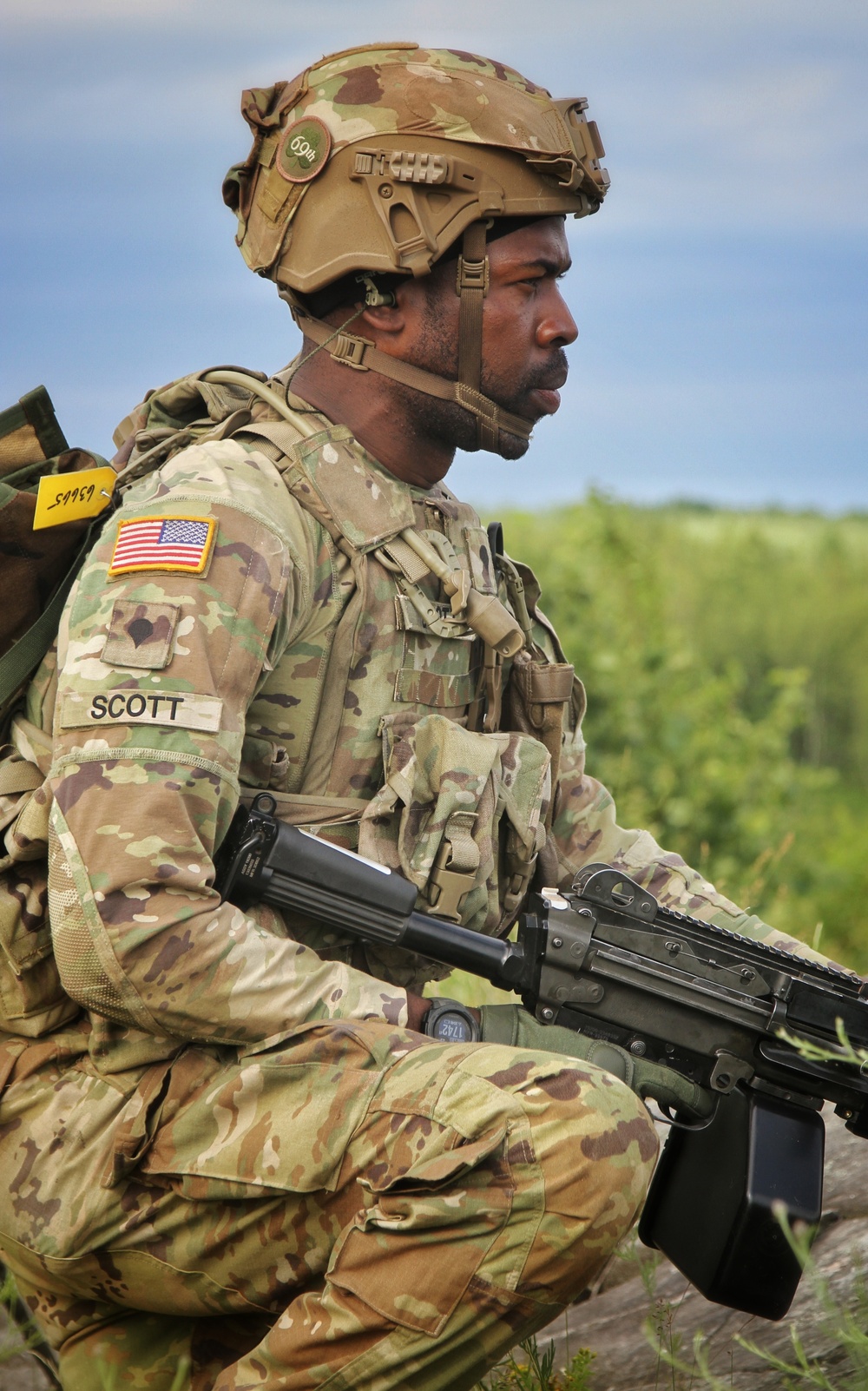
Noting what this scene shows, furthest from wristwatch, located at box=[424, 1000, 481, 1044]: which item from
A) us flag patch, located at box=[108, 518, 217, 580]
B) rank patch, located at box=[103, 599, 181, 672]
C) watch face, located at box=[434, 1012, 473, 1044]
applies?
us flag patch, located at box=[108, 518, 217, 580]

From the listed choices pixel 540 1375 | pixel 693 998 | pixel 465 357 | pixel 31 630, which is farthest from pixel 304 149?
pixel 540 1375

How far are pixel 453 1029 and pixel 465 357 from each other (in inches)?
61.7

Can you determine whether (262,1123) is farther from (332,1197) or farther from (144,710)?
(144,710)

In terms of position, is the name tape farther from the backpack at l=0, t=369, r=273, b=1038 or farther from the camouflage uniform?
the backpack at l=0, t=369, r=273, b=1038

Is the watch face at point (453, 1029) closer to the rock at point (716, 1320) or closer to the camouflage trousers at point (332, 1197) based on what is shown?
the camouflage trousers at point (332, 1197)

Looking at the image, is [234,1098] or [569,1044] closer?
[234,1098]

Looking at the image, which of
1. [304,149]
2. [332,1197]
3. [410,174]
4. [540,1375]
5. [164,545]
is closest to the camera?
[332,1197]

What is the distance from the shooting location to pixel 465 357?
11.3 ft

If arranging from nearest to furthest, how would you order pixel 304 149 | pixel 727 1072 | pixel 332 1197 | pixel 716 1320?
pixel 332 1197
pixel 727 1072
pixel 304 149
pixel 716 1320

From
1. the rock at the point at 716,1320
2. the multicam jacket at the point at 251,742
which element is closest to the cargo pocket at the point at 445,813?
the multicam jacket at the point at 251,742

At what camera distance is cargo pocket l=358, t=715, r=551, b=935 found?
317 cm

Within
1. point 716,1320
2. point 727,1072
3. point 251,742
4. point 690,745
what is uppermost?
point 251,742

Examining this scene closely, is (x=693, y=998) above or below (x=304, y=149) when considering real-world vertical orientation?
below

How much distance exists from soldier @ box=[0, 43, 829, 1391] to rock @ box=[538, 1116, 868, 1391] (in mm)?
582
